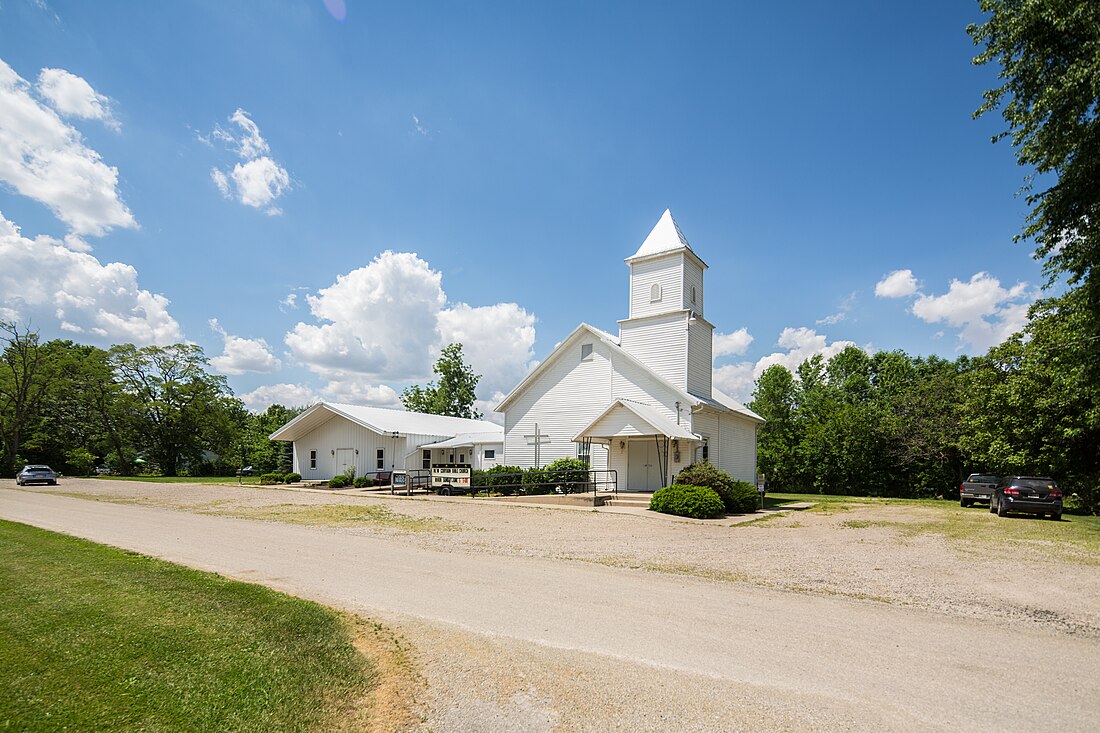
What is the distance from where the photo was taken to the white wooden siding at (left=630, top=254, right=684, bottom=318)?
27453 mm

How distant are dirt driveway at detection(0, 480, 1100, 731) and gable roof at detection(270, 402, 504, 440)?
21.5 meters

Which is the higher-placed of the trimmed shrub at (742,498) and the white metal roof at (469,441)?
the white metal roof at (469,441)

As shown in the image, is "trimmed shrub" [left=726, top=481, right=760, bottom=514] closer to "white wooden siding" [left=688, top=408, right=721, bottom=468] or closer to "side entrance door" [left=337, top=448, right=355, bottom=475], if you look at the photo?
"white wooden siding" [left=688, top=408, right=721, bottom=468]

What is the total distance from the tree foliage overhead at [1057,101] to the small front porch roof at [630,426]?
1265 centimetres

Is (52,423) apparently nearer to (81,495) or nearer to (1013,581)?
(81,495)

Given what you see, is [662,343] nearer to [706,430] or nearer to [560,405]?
[706,430]

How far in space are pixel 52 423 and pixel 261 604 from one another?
55.8m

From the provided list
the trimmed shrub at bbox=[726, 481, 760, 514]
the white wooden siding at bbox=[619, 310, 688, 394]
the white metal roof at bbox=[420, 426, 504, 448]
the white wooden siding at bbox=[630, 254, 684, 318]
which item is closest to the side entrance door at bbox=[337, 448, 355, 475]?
the white metal roof at bbox=[420, 426, 504, 448]

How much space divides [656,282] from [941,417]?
2087 cm

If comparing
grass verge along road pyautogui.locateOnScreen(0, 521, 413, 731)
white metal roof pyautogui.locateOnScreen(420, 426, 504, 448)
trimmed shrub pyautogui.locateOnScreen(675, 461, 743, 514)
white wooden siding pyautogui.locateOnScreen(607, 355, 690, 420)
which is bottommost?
grass verge along road pyautogui.locateOnScreen(0, 521, 413, 731)

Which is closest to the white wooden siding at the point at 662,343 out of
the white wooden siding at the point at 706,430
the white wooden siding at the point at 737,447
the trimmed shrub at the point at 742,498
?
the white wooden siding at the point at 706,430

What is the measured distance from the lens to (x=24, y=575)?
820 cm

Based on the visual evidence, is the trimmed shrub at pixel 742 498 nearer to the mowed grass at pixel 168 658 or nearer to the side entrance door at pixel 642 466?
the side entrance door at pixel 642 466

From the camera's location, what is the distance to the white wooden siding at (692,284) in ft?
90.4
